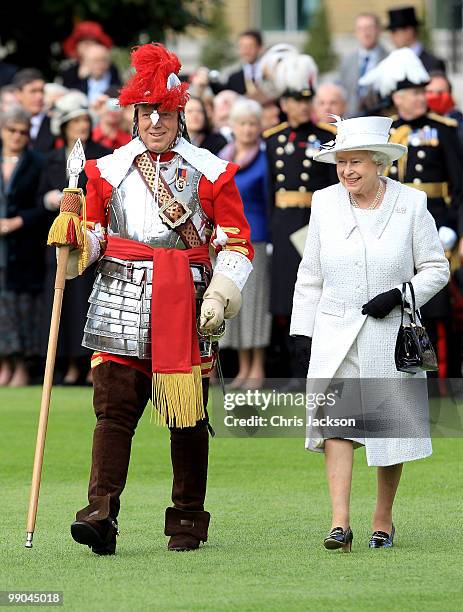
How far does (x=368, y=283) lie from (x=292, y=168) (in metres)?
6.16

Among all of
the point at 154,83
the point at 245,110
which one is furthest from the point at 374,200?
the point at 245,110

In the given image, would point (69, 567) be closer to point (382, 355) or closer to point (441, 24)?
point (382, 355)

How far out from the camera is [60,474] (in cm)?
1065

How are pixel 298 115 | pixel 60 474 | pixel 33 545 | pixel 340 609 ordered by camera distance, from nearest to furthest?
pixel 340 609 < pixel 33 545 < pixel 60 474 < pixel 298 115

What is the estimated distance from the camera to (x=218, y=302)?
320 inches

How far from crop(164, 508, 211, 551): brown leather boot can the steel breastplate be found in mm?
1190

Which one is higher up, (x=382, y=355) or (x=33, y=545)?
(x=382, y=355)

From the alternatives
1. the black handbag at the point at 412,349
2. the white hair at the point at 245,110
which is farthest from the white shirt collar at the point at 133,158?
the white hair at the point at 245,110

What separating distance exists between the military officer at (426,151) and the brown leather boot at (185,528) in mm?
5337

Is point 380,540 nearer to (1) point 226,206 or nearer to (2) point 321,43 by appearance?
(1) point 226,206

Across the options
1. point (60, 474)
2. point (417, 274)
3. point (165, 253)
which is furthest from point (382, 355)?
point (60, 474)

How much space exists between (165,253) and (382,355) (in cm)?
106

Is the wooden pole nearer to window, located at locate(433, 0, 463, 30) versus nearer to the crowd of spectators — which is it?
the crowd of spectators

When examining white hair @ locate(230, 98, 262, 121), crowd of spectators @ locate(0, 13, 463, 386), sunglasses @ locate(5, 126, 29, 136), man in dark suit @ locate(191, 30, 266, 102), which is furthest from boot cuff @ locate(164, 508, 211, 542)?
man in dark suit @ locate(191, 30, 266, 102)
